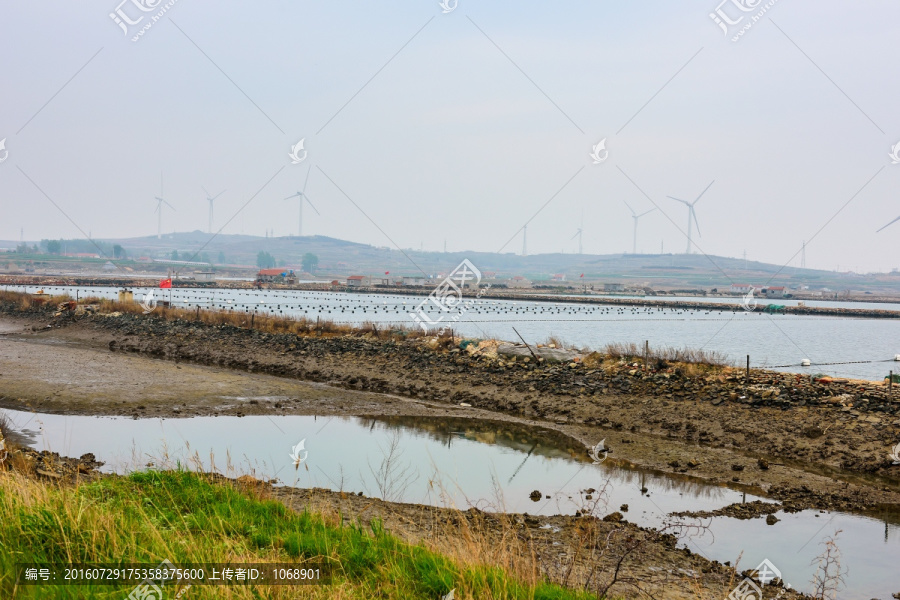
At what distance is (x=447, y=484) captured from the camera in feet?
40.4

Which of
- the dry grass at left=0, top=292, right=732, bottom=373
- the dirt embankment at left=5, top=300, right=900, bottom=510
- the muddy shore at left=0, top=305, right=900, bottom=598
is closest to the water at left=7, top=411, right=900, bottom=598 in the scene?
the muddy shore at left=0, top=305, right=900, bottom=598

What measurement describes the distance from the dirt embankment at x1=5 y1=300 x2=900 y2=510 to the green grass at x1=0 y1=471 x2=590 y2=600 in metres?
8.00

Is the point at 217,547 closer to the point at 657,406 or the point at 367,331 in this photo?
the point at 657,406

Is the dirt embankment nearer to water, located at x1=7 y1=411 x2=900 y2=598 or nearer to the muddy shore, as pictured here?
the muddy shore

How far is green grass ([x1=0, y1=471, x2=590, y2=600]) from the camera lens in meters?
5.70

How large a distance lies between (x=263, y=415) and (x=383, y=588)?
42.8ft

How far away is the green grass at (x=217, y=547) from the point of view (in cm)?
570

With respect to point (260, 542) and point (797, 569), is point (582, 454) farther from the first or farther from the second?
point (260, 542)

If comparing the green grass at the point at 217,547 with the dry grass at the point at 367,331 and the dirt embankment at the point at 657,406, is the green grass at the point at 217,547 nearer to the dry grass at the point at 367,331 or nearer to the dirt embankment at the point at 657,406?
A: the dirt embankment at the point at 657,406

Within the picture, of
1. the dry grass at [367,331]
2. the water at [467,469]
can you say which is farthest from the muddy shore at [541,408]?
the dry grass at [367,331]

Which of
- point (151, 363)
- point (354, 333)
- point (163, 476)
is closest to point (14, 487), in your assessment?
point (163, 476)

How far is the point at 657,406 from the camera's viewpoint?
1875 cm

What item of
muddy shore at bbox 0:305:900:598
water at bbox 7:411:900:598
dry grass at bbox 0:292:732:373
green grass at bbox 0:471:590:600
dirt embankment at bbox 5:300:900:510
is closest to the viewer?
green grass at bbox 0:471:590:600

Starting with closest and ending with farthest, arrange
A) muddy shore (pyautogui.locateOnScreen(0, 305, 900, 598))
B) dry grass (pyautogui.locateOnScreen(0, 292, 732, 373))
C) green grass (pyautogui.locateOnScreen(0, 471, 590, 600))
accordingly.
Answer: green grass (pyautogui.locateOnScreen(0, 471, 590, 600)) → muddy shore (pyautogui.locateOnScreen(0, 305, 900, 598)) → dry grass (pyautogui.locateOnScreen(0, 292, 732, 373))
